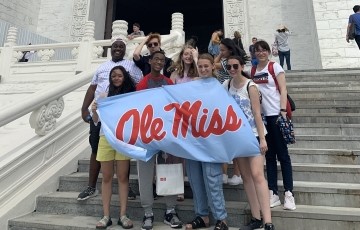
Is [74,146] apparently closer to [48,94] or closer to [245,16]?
[48,94]

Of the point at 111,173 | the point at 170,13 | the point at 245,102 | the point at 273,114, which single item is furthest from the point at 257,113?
the point at 170,13

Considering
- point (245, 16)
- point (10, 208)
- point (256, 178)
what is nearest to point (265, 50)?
point (256, 178)

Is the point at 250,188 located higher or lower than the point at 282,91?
lower

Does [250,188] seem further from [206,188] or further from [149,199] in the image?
[149,199]

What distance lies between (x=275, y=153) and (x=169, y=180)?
3.91ft

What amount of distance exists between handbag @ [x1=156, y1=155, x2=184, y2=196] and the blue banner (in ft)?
0.56

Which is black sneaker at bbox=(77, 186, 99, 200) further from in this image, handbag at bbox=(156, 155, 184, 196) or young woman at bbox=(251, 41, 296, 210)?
young woman at bbox=(251, 41, 296, 210)

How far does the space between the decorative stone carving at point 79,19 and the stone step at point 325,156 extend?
11187 mm

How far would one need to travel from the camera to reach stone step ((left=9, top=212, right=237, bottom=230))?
316 centimetres

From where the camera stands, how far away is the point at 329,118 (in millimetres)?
5219

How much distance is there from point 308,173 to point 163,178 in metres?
1.90

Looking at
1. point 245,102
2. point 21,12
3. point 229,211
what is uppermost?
point 21,12

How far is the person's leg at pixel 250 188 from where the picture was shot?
2975 mm

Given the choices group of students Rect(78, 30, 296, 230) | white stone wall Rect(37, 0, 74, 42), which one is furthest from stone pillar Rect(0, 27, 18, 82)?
group of students Rect(78, 30, 296, 230)
